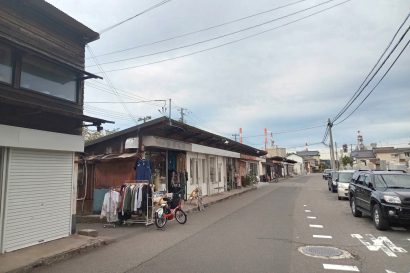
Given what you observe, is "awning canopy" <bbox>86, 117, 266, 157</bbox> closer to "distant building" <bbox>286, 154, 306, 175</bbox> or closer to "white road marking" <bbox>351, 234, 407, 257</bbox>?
"white road marking" <bbox>351, 234, 407, 257</bbox>

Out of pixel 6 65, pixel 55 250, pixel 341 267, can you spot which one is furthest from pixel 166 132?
pixel 341 267

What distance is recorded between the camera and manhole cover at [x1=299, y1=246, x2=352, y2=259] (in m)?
7.64

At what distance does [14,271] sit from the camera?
6766 mm

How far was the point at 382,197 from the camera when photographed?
1079cm

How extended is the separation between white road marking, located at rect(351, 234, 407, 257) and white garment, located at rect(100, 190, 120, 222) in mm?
7832

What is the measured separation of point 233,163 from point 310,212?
1694 cm

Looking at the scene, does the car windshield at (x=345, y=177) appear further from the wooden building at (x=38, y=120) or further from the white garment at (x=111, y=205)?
the wooden building at (x=38, y=120)

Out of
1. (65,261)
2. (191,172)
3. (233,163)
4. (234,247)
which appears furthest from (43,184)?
(233,163)

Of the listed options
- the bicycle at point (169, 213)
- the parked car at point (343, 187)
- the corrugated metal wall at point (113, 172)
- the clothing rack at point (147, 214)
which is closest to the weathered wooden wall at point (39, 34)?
the clothing rack at point (147, 214)

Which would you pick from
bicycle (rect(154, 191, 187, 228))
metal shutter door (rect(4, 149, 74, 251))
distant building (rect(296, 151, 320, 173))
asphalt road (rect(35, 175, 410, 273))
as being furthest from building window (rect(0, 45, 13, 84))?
distant building (rect(296, 151, 320, 173))

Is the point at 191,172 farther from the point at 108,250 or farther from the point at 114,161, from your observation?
the point at 108,250

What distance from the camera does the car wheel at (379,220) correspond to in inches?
415

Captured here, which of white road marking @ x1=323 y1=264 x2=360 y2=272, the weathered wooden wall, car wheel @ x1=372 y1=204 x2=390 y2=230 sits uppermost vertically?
the weathered wooden wall

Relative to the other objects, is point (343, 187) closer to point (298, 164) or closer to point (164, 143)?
point (164, 143)
